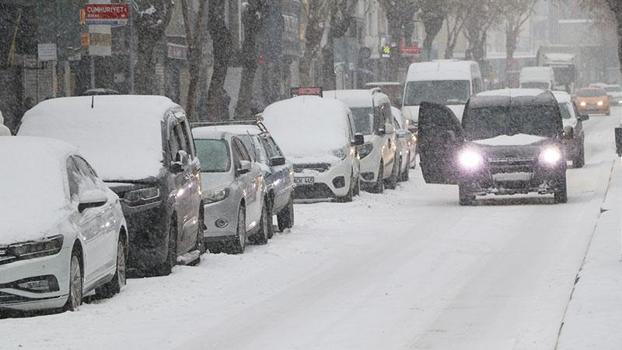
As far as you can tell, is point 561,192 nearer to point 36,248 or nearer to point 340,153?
point 340,153

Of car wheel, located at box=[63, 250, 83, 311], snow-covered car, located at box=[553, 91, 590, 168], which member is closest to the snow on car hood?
snow-covered car, located at box=[553, 91, 590, 168]

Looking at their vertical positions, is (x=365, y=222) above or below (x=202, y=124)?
below

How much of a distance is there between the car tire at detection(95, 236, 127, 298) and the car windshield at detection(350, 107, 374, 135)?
1704 cm

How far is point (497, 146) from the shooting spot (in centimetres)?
2736

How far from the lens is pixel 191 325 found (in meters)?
12.8

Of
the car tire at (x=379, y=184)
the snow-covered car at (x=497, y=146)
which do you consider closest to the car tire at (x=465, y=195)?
the snow-covered car at (x=497, y=146)

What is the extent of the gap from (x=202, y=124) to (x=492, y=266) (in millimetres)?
6520

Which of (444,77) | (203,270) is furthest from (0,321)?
(444,77)

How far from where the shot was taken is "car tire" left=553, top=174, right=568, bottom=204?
27.3m

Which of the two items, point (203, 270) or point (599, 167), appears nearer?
point (203, 270)

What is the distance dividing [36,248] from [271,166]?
9766 mm

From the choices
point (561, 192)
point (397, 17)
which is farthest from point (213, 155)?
point (397, 17)

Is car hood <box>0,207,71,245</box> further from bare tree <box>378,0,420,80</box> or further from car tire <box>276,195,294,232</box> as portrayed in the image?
bare tree <box>378,0,420,80</box>

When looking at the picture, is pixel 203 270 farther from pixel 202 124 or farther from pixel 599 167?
pixel 599 167
